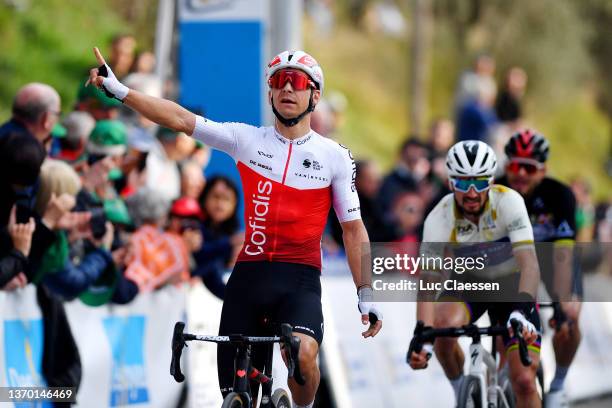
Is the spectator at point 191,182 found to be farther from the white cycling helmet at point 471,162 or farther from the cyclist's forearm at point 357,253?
the cyclist's forearm at point 357,253

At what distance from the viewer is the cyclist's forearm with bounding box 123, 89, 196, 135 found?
773 cm

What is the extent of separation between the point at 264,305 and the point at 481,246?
264 centimetres

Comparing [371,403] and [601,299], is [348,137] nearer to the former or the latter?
[601,299]

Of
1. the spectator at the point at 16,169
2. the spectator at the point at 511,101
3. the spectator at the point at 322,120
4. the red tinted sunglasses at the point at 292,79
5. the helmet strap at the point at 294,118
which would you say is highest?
the spectator at the point at 511,101

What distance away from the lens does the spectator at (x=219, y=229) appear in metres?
11.8

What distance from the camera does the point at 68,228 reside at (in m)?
9.88

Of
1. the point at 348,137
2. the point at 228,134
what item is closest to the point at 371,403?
the point at 228,134

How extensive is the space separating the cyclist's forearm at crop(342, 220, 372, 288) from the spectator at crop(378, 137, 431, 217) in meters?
7.06

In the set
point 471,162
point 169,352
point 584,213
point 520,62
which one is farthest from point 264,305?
point 520,62

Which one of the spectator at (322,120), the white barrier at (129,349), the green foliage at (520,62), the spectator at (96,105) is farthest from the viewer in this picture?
the green foliage at (520,62)

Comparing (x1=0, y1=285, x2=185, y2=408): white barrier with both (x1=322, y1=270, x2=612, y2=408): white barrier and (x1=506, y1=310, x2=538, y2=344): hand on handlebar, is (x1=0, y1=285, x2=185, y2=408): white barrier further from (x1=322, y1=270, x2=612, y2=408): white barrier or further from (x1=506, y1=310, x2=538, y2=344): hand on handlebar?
(x1=506, y1=310, x2=538, y2=344): hand on handlebar

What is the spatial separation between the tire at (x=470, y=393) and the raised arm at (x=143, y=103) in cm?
275

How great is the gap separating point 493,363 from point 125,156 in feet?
13.0

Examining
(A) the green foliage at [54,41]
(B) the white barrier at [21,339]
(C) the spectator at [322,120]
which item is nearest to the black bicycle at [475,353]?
(B) the white barrier at [21,339]
